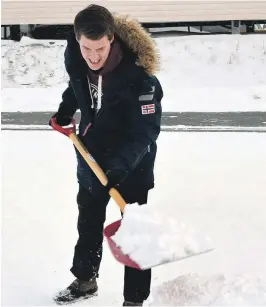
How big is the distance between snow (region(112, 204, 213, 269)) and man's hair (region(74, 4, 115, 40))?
30.5 inches

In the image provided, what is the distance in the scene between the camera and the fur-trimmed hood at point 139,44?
254 cm

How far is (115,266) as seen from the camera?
3518mm

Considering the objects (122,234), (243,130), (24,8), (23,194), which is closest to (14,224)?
(23,194)

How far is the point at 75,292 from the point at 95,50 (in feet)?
4.55

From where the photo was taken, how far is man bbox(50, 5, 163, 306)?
2.46 metres

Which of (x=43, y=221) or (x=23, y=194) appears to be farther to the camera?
(x=23, y=194)

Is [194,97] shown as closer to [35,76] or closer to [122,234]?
[35,76]

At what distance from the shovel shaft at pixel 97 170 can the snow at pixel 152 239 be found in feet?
0.26

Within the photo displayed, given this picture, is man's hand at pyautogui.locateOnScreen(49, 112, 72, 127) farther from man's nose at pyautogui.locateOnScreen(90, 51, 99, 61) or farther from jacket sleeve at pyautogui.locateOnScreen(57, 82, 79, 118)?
man's nose at pyautogui.locateOnScreen(90, 51, 99, 61)

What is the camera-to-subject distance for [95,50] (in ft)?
8.02

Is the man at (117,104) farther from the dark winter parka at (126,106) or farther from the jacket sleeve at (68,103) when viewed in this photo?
the jacket sleeve at (68,103)

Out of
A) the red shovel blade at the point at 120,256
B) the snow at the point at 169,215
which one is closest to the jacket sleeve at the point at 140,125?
the red shovel blade at the point at 120,256

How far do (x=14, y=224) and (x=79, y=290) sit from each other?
1233 mm

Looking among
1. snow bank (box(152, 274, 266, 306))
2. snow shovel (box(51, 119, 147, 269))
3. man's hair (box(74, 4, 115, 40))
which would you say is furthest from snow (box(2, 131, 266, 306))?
man's hair (box(74, 4, 115, 40))
